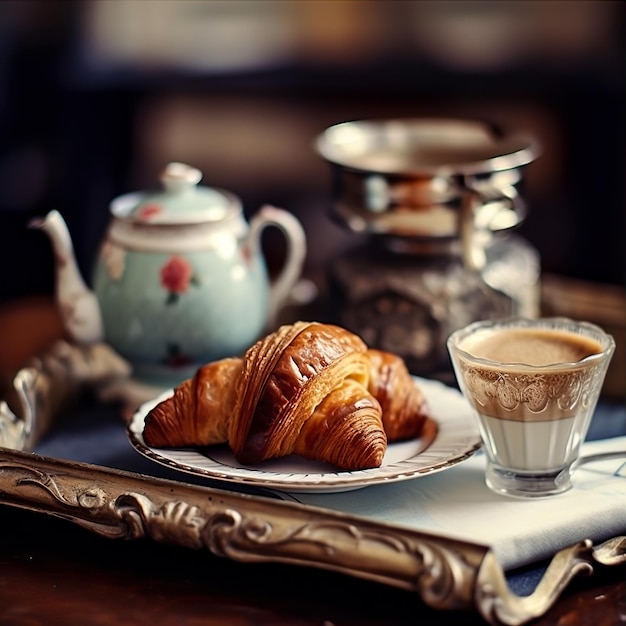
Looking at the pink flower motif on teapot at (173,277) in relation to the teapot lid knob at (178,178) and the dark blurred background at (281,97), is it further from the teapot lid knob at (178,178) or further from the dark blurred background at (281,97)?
the dark blurred background at (281,97)

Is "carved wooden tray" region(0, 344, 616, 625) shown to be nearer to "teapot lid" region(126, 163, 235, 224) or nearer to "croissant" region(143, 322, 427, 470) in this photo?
"croissant" region(143, 322, 427, 470)

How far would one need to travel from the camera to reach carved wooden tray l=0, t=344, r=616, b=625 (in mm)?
649

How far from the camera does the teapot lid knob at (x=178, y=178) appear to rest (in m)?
1.00

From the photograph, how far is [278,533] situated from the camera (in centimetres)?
70

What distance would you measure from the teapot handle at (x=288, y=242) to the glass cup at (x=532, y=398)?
0.87ft

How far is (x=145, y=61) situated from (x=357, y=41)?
43cm

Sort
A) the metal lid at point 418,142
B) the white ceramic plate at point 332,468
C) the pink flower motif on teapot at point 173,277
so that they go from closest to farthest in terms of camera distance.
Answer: the white ceramic plate at point 332,468 → the pink flower motif on teapot at point 173,277 → the metal lid at point 418,142

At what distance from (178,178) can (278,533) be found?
1.29 feet

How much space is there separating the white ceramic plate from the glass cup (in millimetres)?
31

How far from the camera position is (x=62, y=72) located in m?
2.24

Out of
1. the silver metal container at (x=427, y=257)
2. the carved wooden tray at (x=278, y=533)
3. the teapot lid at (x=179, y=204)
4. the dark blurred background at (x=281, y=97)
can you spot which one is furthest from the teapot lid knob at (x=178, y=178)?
the dark blurred background at (x=281, y=97)

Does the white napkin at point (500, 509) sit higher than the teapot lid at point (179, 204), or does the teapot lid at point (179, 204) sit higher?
the teapot lid at point (179, 204)

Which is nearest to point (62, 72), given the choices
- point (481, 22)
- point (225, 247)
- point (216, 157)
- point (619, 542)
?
point (216, 157)

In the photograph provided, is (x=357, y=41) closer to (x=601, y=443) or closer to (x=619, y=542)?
(x=601, y=443)
